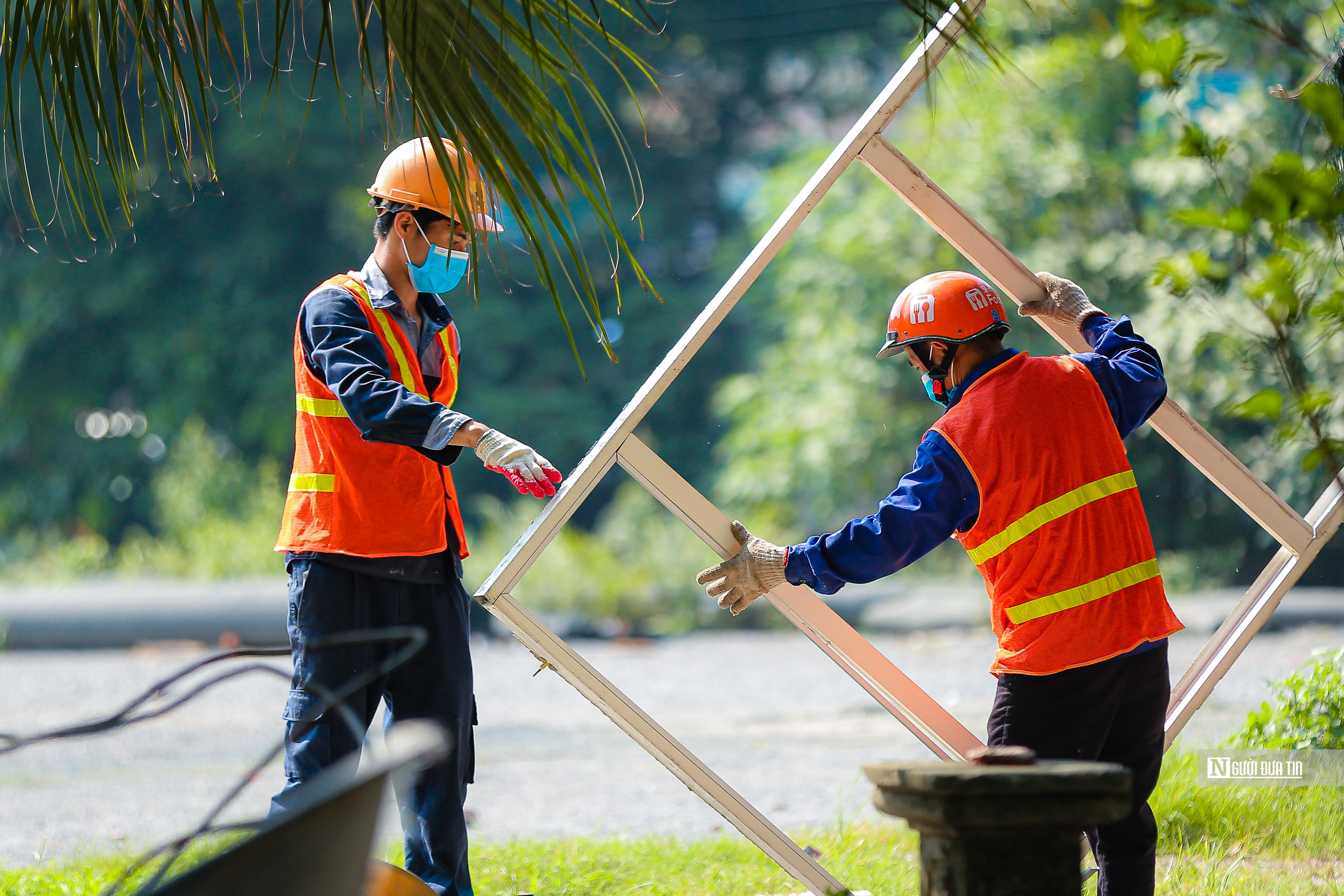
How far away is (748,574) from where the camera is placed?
274 centimetres

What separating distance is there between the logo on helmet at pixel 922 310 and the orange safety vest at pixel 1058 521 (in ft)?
0.81

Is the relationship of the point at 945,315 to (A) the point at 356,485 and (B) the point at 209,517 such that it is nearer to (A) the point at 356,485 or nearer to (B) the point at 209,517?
(A) the point at 356,485

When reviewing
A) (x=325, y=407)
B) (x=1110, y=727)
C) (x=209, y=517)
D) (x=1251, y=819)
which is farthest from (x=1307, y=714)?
(x=209, y=517)

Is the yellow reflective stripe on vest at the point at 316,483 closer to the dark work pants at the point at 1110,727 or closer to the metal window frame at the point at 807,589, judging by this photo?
the metal window frame at the point at 807,589

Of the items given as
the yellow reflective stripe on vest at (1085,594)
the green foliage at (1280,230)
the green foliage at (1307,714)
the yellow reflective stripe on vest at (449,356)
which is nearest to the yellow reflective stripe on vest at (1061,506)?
the yellow reflective stripe on vest at (1085,594)

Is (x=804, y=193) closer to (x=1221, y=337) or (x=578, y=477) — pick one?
(x=578, y=477)

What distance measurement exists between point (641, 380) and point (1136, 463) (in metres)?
6.84

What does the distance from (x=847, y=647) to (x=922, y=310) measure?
0.85 meters

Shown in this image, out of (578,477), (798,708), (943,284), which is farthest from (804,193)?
(798,708)

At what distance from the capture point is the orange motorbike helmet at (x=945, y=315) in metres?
2.79

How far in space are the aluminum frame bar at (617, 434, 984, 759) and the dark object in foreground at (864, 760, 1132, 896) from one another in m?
1.22

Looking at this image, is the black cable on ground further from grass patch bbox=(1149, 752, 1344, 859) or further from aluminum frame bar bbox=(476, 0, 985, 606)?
grass patch bbox=(1149, 752, 1344, 859)

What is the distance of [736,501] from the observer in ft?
43.5

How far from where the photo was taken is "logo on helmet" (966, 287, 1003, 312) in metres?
2.80
